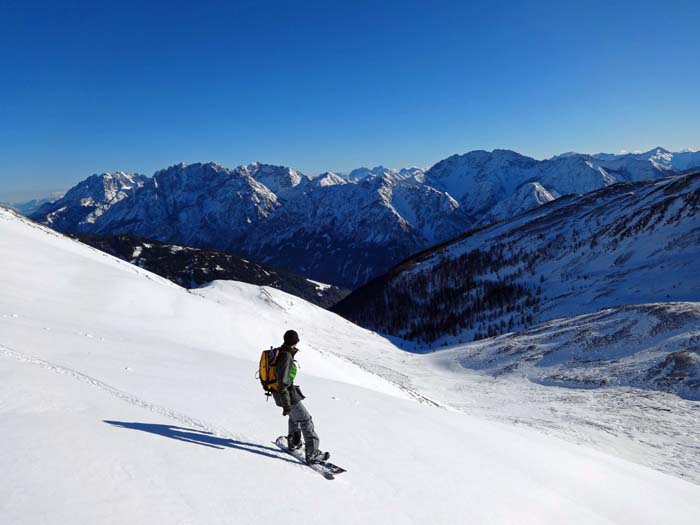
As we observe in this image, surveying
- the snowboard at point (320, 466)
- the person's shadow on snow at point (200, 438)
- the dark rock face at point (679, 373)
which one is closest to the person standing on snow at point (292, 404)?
the snowboard at point (320, 466)

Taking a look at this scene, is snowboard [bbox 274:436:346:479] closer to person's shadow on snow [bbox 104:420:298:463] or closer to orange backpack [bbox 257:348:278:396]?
person's shadow on snow [bbox 104:420:298:463]

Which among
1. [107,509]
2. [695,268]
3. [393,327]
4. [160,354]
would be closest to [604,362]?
[160,354]

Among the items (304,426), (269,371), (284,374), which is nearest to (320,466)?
(304,426)

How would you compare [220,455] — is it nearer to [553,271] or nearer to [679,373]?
[679,373]

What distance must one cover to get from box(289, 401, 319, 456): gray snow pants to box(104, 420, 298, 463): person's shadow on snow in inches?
18.5

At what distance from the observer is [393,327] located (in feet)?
500

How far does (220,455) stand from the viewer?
8.23m

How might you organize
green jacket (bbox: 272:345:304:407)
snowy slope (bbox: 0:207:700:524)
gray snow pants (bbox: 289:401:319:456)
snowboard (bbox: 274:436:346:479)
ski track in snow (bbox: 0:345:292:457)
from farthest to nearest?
1. ski track in snow (bbox: 0:345:292:457)
2. green jacket (bbox: 272:345:304:407)
3. gray snow pants (bbox: 289:401:319:456)
4. snowboard (bbox: 274:436:346:479)
5. snowy slope (bbox: 0:207:700:524)

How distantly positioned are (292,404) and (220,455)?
185 cm

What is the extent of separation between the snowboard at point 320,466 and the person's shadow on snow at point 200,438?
0.19m

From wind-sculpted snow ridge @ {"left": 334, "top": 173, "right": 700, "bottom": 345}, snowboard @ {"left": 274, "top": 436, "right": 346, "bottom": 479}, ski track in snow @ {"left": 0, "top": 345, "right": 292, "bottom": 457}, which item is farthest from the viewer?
wind-sculpted snow ridge @ {"left": 334, "top": 173, "right": 700, "bottom": 345}

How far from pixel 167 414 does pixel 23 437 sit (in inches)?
128

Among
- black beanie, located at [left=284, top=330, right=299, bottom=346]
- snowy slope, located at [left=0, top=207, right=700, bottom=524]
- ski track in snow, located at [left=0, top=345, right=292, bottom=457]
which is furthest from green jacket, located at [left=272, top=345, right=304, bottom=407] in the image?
ski track in snow, located at [left=0, top=345, right=292, bottom=457]

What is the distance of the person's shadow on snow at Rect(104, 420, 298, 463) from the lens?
8.60 m
